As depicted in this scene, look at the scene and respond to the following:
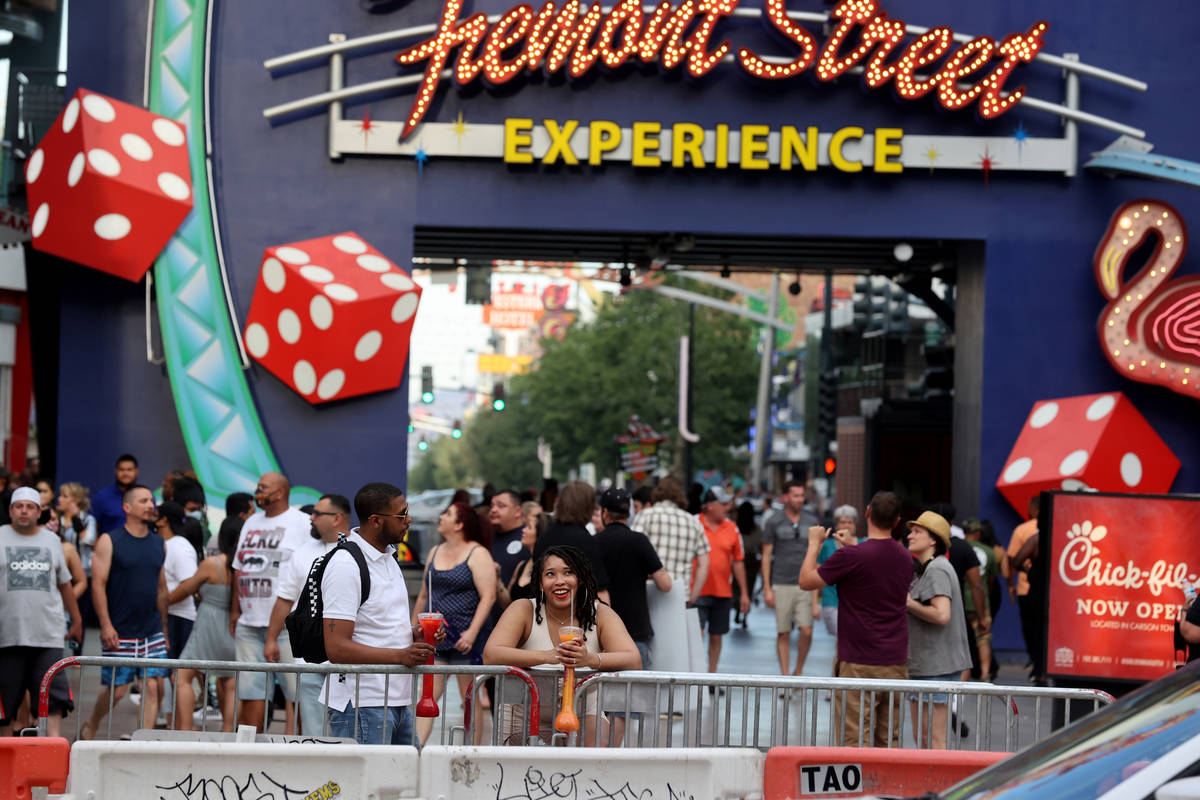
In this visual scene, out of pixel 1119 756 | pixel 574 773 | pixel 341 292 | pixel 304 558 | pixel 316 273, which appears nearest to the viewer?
pixel 1119 756

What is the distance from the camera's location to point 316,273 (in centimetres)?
1656

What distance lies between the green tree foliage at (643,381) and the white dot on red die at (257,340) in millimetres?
36960

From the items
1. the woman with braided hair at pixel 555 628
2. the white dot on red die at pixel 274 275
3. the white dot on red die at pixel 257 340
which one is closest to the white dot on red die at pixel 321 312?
the white dot on red die at pixel 274 275

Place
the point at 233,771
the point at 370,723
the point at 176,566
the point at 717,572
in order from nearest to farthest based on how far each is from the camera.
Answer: the point at 233,771 < the point at 370,723 < the point at 176,566 < the point at 717,572

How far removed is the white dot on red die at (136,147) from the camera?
1630cm

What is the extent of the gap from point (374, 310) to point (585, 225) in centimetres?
256

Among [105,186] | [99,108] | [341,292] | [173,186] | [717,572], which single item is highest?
[99,108]

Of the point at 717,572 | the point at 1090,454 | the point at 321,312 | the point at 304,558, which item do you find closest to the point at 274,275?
the point at 321,312

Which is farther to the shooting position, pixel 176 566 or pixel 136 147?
pixel 136 147

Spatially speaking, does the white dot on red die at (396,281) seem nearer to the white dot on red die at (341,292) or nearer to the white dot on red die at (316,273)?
the white dot on red die at (341,292)

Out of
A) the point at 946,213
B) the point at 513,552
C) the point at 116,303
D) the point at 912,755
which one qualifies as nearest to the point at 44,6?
the point at 116,303

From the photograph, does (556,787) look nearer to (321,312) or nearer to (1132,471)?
(321,312)

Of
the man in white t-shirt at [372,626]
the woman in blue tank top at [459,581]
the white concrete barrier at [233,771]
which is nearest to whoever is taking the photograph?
the white concrete barrier at [233,771]

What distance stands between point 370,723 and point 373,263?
33.5ft
